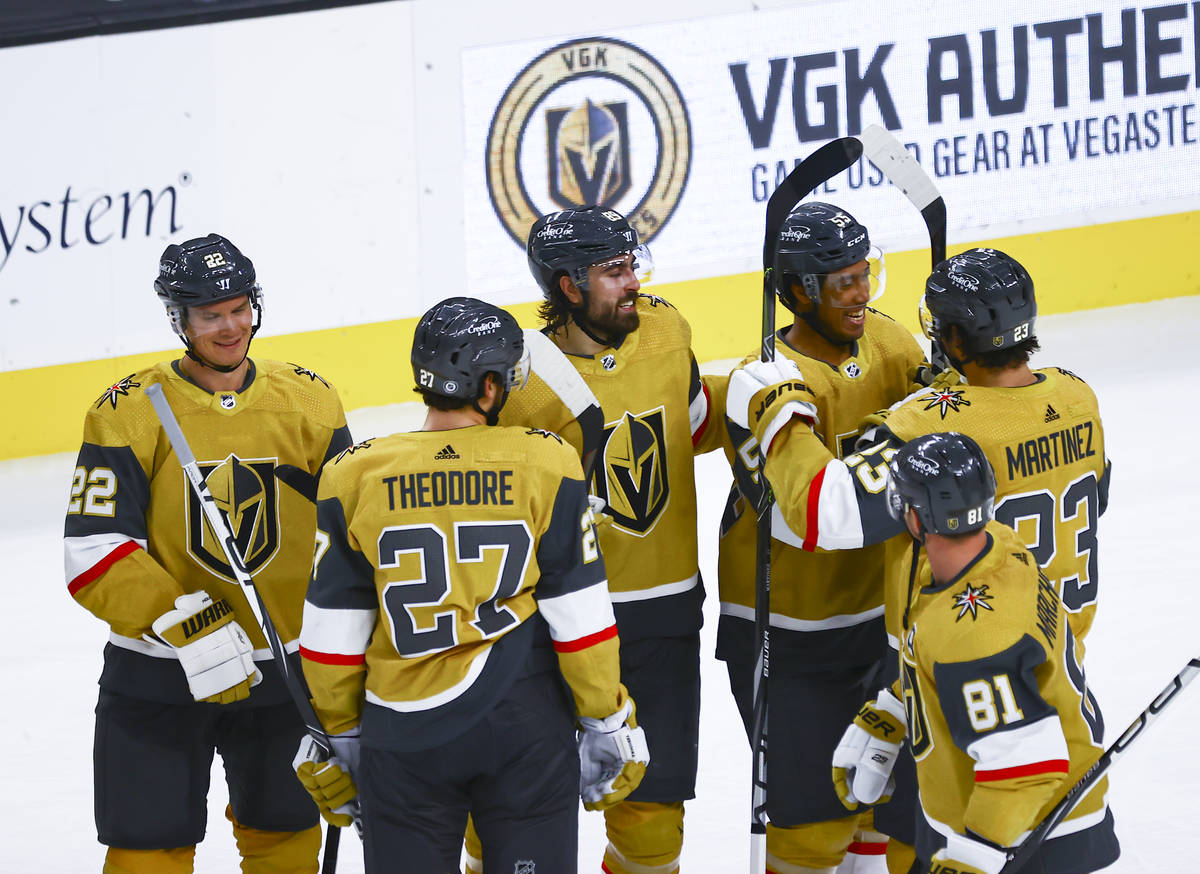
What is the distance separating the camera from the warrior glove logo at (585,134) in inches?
254

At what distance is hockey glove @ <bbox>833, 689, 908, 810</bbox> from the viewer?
2293mm

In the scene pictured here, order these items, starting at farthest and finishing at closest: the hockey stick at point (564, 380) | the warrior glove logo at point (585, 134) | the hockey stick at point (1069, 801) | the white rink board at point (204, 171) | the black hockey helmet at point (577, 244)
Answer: the warrior glove logo at point (585, 134) → the white rink board at point (204, 171) → the black hockey helmet at point (577, 244) → the hockey stick at point (564, 380) → the hockey stick at point (1069, 801)

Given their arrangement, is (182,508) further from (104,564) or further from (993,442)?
(993,442)

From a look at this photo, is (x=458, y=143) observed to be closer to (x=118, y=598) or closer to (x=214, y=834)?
(x=214, y=834)

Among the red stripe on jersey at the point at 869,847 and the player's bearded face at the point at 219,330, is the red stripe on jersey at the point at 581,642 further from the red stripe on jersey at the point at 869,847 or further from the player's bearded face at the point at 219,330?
the red stripe on jersey at the point at 869,847

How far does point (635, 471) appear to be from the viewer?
2.73 metres

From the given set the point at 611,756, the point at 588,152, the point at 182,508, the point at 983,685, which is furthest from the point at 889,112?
the point at 983,685

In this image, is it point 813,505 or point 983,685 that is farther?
point 813,505

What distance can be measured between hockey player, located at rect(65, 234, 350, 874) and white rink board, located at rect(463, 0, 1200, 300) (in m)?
3.89

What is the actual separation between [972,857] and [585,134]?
16.3 feet

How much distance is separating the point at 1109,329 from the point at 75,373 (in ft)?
14.8

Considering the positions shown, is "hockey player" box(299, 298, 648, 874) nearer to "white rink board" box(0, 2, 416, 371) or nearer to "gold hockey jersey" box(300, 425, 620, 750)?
"gold hockey jersey" box(300, 425, 620, 750)

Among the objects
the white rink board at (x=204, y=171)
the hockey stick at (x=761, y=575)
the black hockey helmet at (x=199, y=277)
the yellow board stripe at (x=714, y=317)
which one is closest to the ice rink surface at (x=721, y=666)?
the yellow board stripe at (x=714, y=317)

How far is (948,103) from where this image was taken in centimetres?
680
